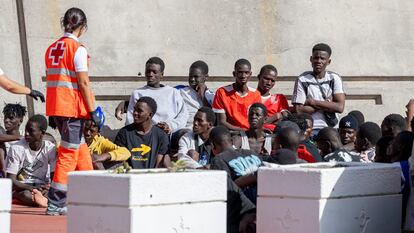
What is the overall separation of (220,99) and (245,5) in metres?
2.72

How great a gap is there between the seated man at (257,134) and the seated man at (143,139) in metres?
0.90

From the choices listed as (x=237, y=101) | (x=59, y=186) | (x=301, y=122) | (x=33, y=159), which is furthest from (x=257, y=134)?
(x=59, y=186)

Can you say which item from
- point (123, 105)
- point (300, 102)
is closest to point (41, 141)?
point (123, 105)

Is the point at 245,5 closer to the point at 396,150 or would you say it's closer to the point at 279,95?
the point at 279,95

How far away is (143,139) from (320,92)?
2370 mm

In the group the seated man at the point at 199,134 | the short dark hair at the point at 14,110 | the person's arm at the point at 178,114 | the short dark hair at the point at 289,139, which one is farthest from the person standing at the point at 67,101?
the person's arm at the point at 178,114

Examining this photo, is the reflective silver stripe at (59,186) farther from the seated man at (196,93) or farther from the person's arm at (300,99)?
the person's arm at (300,99)

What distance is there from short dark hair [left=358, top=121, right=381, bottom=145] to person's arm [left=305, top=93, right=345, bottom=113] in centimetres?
105

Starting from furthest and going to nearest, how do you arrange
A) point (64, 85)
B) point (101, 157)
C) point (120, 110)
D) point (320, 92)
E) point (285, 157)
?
1. point (120, 110)
2. point (320, 92)
3. point (101, 157)
4. point (64, 85)
5. point (285, 157)

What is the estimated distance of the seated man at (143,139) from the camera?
44.9ft

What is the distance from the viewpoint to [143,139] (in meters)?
13.7

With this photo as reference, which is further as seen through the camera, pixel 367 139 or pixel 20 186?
pixel 367 139

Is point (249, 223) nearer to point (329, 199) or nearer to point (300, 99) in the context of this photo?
point (329, 199)

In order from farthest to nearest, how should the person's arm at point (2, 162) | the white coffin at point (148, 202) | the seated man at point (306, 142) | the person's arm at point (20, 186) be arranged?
the person's arm at point (2, 162)
the person's arm at point (20, 186)
the seated man at point (306, 142)
the white coffin at point (148, 202)
